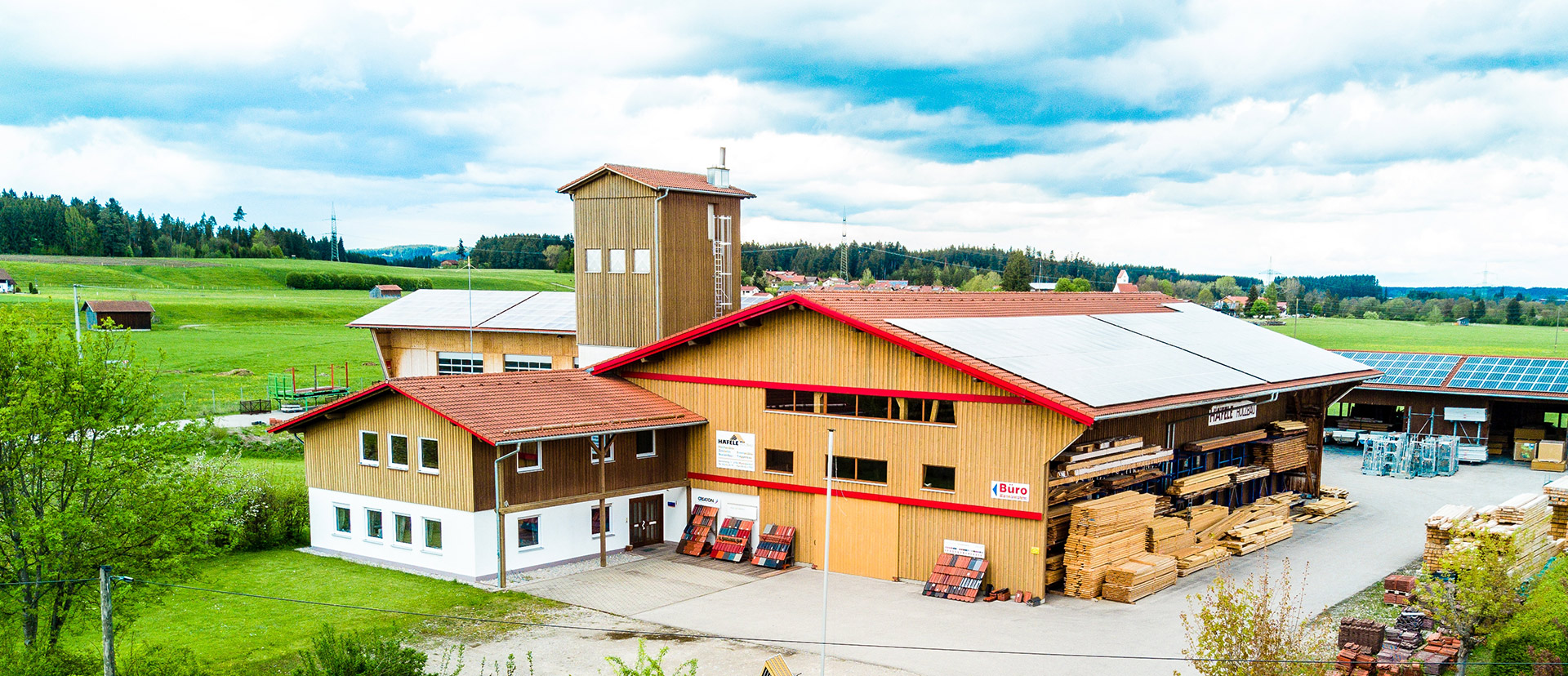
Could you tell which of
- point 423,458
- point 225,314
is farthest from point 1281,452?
point 225,314

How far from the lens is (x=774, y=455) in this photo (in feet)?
93.9

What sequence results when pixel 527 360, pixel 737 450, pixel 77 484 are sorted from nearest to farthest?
pixel 77 484 → pixel 737 450 → pixel 527 360

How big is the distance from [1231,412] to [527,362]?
29359 mm

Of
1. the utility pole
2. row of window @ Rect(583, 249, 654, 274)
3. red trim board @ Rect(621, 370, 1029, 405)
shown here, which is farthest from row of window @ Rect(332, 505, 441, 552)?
row of window @ Rect(583, 249, 654, 274)

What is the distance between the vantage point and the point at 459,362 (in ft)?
162

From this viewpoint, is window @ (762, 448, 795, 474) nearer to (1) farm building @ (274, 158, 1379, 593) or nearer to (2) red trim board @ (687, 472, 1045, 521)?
(1) farm building @ (274, 158, 1379, 593)

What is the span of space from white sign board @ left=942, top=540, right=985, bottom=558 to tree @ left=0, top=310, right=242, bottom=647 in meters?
16.0

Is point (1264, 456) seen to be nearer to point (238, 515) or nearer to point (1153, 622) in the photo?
point (1153, 622)

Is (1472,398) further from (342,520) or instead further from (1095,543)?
(342,520)

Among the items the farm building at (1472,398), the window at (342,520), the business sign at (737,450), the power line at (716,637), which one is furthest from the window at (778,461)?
the farm building at (1472,398)

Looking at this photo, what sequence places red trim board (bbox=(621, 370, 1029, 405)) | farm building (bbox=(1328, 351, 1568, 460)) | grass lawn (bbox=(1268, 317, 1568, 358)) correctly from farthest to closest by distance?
grass lawn (bbox=(1268, 317, 1568, 358)) → farm building (bbox=(1328, 351, 1568, 460)) → red trim board (bbox=(621, 370, 1029, 405))

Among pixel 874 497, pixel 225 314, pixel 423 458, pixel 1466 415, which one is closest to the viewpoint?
pixel 423 458

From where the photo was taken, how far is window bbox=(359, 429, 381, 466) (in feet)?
90.4

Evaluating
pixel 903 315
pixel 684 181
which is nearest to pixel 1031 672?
pixel 903 315
